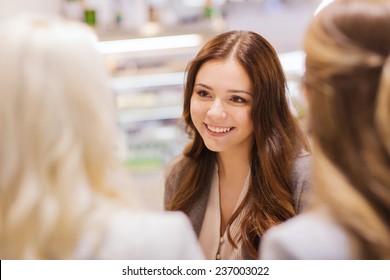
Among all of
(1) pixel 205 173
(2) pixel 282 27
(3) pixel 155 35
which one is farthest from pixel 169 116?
(1) pixel 205 173

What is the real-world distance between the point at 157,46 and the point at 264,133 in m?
1.69

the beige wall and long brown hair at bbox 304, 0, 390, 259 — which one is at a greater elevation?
long brown hair at bbox 304, 0, 390, 259

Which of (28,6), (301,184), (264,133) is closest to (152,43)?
(28,6)

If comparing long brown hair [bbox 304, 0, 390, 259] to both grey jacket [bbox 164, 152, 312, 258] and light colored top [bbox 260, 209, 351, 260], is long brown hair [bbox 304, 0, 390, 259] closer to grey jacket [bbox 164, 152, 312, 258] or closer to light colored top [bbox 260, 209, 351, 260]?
light colored top [bbox 260, 209, 351, 260]

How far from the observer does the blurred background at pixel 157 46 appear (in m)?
3.00

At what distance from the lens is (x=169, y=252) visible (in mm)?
988

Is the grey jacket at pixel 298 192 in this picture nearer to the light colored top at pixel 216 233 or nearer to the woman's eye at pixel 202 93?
the light colored top at pixel 216 233

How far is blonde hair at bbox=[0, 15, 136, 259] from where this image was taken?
35.9 inches

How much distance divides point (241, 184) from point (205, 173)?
5.7 inches

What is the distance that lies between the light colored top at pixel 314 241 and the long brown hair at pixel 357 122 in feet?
0.06

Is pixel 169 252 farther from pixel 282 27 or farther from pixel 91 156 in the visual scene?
pixel 282 27

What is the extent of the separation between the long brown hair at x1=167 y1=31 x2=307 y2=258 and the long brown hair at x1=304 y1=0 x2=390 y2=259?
0.67 m

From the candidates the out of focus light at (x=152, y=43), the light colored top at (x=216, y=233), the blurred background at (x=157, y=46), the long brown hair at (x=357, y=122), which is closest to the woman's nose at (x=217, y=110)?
the light colored top at (x=216, y=233)

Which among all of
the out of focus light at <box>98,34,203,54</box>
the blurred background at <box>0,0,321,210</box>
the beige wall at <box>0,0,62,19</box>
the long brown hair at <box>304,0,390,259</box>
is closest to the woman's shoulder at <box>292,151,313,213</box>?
the long brown hair at <box>304,0,390,259</box>
